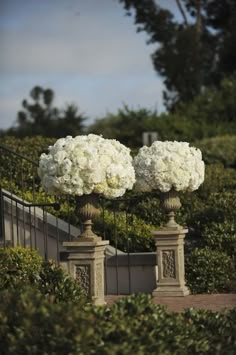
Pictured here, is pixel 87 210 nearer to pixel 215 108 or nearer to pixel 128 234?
pixel 128 234

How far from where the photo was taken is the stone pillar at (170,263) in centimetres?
1011

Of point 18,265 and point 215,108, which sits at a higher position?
point 215,108

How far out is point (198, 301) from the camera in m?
9.75

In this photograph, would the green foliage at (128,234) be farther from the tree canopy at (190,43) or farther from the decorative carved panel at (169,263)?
the tree canopy at (190,43)

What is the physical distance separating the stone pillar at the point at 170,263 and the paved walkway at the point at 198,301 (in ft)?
0.43

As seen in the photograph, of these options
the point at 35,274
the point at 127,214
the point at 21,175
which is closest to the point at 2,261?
the point at 35,274

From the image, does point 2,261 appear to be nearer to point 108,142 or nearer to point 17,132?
point 108,142

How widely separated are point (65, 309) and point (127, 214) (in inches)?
277

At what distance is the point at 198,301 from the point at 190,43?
25.5 meters

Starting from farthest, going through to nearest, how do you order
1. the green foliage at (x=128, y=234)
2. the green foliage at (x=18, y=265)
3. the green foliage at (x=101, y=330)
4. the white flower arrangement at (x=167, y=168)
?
the green foliage at (x=128, y=234) → the white flower arrangement at (x=167, y=168) → the green foliage at (x=18, y=265) → the green foliage at (x=101, y=330)

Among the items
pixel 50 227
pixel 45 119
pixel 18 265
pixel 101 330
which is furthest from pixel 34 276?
pixel 45 119

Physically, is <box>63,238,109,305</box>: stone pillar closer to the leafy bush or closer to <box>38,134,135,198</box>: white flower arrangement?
the leafy bush

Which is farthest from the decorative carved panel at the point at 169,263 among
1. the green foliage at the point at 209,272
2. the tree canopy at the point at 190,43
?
the tree canopy at the point at 190,43

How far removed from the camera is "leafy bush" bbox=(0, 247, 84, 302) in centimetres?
703
